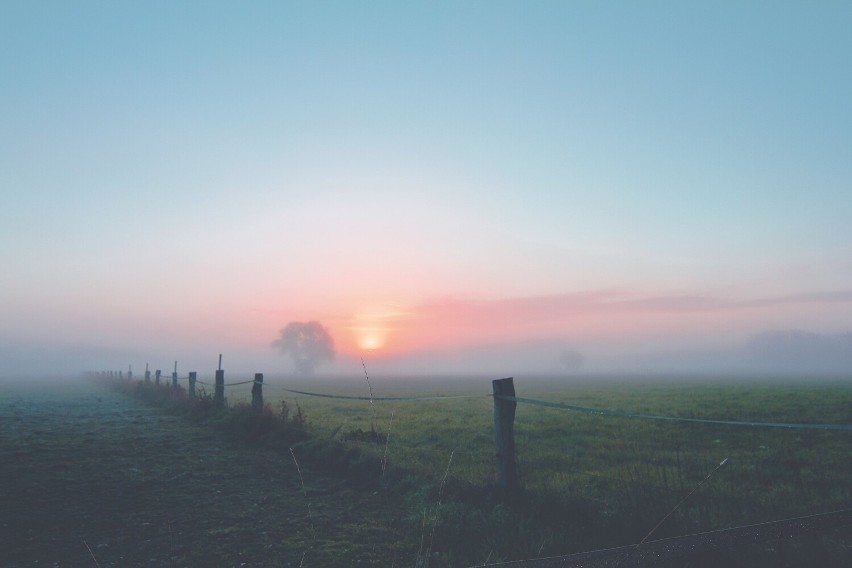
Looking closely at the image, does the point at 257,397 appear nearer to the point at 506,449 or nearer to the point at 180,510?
the point at 180,510

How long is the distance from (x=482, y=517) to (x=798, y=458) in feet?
25.3

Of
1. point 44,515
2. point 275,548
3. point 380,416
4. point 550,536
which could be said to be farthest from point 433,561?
point 380,416

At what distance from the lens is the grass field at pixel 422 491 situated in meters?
5.25

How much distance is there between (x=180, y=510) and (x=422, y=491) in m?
3.25

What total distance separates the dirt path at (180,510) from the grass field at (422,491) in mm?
34

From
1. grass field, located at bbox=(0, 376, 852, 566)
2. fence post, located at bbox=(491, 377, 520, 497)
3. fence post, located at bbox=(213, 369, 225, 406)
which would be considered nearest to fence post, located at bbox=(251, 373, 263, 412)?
grass field, located at bbox=(0, 376, 852, 566)

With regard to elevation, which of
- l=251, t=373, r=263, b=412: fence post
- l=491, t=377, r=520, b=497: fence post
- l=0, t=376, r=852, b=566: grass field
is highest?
l=251, t=373, r=263, b=412: fence post

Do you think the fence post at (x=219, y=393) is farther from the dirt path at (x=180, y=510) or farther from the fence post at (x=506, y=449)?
the fence post at (x=506, y=449)

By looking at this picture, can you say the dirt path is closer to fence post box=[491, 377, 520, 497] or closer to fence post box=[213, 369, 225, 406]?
fence post box=[491, 377, 520, 497]

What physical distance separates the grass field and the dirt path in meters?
0.03

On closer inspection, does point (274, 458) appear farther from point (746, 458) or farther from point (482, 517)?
point (746, 458)

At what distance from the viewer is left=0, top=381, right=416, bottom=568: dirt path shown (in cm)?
Result: 531

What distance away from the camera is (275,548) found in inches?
216

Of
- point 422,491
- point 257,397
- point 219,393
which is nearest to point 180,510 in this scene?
point 422,491
